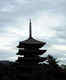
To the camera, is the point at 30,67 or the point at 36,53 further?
the point at 36,53

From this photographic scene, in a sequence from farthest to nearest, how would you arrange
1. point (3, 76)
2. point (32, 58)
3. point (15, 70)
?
1. point (32, 58)
2. point (15, 70)
3. point (3, 76)

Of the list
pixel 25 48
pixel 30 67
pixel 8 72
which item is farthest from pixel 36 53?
pixel 8 72

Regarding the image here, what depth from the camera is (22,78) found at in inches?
381

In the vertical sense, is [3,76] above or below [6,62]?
below

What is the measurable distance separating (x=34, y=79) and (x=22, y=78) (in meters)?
0.62

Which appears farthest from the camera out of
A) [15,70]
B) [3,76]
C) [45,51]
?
[45,51]

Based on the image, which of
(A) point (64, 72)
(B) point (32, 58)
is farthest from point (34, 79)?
(B) point (32, 58)

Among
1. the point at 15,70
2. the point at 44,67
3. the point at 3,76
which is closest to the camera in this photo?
the point at 3,76

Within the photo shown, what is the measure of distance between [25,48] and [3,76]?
1499 cm

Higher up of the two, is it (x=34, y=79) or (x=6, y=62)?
(x=6, y=62)

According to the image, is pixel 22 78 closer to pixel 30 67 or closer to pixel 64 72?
pixel 30 67

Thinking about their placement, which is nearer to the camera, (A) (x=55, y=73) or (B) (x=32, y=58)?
(A) (x=55, y=73)

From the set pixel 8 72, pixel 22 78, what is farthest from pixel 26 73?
pixel 8 72

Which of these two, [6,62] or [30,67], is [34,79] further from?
[6,62]
